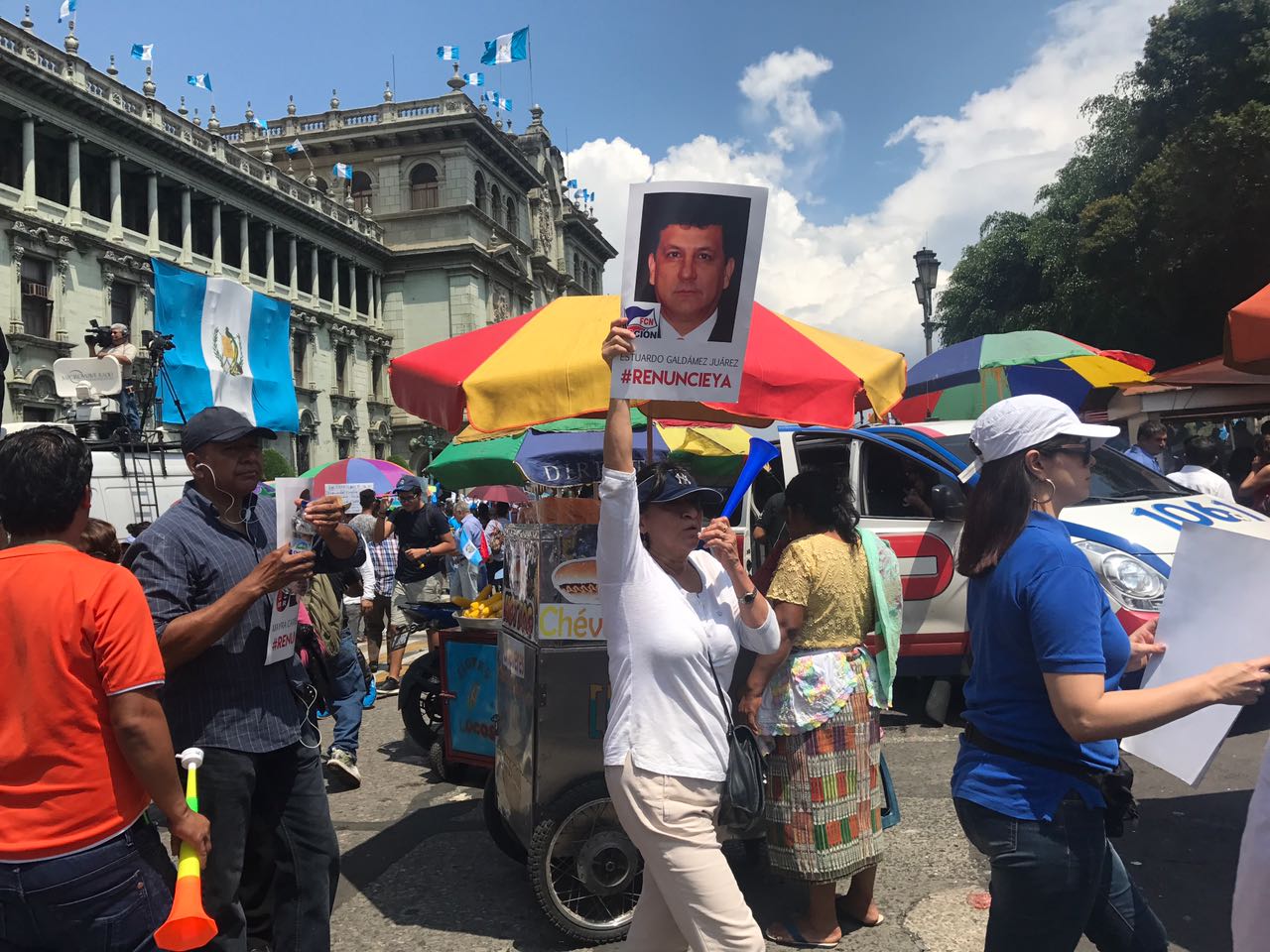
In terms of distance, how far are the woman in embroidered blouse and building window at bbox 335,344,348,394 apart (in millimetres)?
→ 44962

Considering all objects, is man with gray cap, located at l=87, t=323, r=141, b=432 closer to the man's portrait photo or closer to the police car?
the police car

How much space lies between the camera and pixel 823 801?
3.48 m

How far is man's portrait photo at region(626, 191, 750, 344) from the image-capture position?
2.99m

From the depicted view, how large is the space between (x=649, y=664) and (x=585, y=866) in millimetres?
1512

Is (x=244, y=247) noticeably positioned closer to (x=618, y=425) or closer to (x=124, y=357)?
(x=124, y=357)

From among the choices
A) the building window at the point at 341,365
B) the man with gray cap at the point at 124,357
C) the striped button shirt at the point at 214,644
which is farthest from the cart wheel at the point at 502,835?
the building window at the point at 341,365

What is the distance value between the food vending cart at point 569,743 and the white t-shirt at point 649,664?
1.02 metres

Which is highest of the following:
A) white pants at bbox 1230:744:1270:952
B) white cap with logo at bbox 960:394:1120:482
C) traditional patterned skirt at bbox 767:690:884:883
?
white cap with logo at bbox 960:394:1120:482

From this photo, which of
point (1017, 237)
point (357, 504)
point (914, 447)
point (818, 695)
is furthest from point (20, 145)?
point (1017, 237)

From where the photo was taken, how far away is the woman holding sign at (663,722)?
2.47m

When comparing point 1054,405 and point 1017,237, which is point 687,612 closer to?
point 1054,405

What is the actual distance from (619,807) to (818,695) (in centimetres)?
121

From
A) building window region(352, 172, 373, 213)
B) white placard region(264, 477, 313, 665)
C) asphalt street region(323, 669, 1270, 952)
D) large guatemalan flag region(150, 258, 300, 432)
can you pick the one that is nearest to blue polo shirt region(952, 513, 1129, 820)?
asphalt street region(323, 669, 1270, 952)

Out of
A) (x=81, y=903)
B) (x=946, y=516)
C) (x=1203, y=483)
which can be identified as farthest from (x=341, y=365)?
(x=81, y=903)
